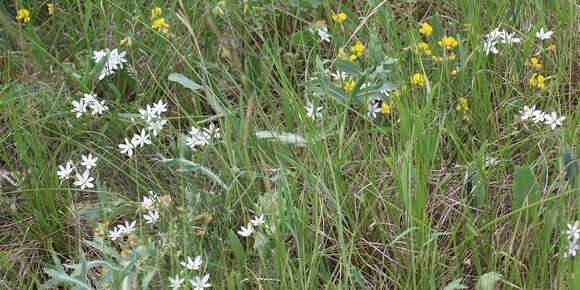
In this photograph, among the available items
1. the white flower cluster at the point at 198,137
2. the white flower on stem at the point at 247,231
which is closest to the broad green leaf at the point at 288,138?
the white flower cluster at the point at 198,137

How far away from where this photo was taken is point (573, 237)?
1.84m

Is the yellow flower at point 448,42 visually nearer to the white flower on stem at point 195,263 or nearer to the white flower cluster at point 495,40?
the white flower cluster at point 495,40

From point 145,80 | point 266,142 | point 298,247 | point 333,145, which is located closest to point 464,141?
point 333,145

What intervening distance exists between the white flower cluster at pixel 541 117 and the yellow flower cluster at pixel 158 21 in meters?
0.98

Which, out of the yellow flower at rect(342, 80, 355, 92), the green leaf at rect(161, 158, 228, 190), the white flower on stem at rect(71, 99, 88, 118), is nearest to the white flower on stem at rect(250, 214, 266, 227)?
the green leaf at rect(161, 158, 228, 190)

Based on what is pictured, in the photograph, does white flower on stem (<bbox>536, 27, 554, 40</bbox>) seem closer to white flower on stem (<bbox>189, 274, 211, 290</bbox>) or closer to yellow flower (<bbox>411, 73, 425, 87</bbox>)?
yellow flower (<bbox>411, 73, 425, 87</bbox>)

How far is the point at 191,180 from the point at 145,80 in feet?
1.67

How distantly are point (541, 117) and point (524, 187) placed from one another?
263mm

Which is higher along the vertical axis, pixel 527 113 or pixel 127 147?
pixel 527 113

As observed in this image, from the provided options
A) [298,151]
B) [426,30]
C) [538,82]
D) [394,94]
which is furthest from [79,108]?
[538,82]

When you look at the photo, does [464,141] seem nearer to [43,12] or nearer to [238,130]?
[238,130]

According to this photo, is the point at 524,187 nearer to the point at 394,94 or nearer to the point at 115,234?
the point at 394,94

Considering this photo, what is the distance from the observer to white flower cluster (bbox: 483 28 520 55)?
2441mm

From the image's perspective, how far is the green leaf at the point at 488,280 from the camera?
1.86m
